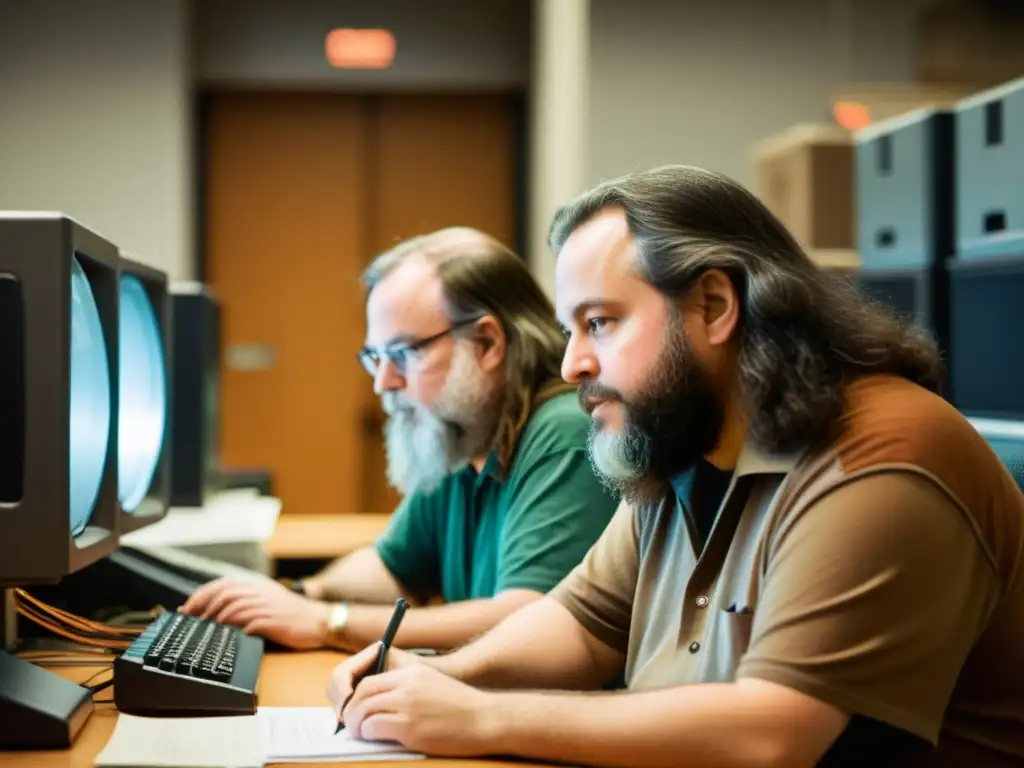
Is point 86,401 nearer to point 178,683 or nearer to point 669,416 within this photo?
point 178,683

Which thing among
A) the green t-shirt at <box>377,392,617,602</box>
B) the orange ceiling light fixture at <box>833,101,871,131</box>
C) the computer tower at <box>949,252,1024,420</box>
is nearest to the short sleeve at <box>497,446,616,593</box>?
the green t-shirt at <box>377,392,617,602</box>

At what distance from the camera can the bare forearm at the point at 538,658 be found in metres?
1.43

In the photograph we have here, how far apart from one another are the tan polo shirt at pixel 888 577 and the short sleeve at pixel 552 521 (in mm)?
487

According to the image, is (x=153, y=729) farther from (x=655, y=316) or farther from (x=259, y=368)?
(x=259, y=368)

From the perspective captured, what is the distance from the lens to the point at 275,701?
4.64 ft

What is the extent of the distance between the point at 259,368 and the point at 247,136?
0.92 metres

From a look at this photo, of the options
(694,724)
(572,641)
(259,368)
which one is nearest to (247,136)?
(259,368)

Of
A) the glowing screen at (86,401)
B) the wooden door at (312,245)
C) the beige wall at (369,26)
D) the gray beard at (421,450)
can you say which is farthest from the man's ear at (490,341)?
the beige wall at (369,26)

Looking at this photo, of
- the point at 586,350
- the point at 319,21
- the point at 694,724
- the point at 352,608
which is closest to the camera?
the point at 694,724

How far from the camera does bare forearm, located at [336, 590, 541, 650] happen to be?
5.55 ft

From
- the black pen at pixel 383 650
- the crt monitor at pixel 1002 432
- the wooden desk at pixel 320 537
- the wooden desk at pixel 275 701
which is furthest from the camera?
the wooden desk at pixel 320 537

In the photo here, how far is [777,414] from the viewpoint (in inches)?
45.0

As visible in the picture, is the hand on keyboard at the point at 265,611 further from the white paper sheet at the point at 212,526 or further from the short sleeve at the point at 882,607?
the short sleeve at the point at 882,607

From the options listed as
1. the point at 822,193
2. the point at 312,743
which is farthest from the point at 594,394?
the point at 822,193
